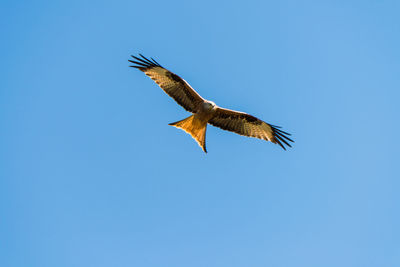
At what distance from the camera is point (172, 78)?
11695 mm

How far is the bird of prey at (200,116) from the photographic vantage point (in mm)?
11414

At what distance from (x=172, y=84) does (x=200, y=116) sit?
1150mm

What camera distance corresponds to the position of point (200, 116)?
11.5 metres

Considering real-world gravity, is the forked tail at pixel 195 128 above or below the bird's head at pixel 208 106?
below

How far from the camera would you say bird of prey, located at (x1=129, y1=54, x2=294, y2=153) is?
11414mm

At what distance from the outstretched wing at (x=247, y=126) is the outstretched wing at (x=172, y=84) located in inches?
28.9

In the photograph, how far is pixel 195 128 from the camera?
11438 millimetres

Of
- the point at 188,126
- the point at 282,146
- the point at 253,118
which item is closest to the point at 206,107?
the point at 188,126

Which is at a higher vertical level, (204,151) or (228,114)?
(228,114)

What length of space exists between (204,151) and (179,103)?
147 cm

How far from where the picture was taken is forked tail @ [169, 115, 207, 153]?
11281mm

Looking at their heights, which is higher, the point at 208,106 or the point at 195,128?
the point at 208,106

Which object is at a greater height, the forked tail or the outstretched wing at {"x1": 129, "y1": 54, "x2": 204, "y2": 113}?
the outstretched wing at {"x1": 129, "y1": 54, "x2": 204, "y2": 113}

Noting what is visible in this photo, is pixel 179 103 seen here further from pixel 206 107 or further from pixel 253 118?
pixel 253 118
